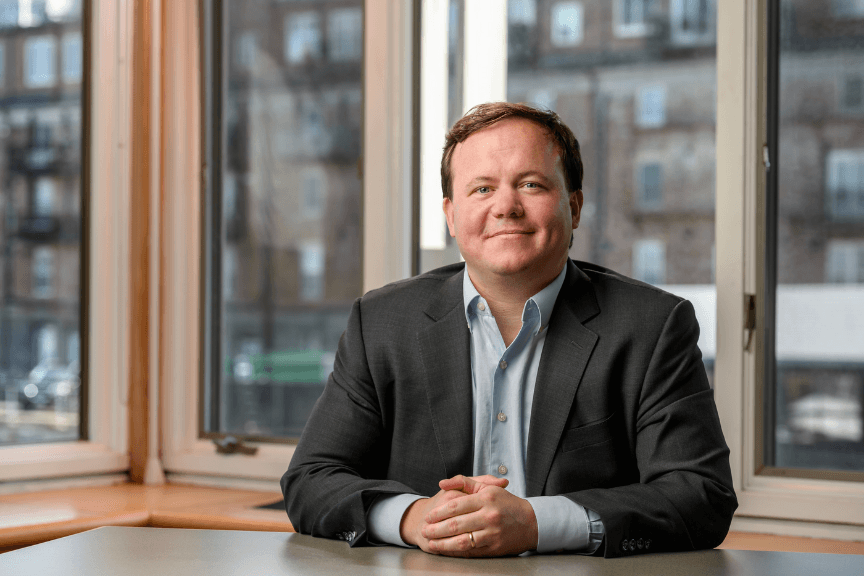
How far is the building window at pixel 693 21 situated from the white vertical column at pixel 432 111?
0.65 m

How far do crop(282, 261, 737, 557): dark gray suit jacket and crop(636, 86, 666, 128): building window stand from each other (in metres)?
0.75

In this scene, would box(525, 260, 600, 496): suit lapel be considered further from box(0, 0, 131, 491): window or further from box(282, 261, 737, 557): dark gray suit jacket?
box(0, 0, 131, 491): window

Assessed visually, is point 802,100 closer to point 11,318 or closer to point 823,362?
point 823,362

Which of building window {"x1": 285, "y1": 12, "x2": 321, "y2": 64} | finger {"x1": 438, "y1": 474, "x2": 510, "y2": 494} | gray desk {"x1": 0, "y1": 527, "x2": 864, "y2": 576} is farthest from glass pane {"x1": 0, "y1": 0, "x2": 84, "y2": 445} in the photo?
finger {"x1": 438, "y1": 474, "x2": 510, "y2": 494}

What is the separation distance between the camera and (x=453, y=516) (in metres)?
1.13

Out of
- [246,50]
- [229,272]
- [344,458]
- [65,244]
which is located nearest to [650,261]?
[344,458]

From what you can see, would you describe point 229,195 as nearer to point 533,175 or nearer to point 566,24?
point 566,24

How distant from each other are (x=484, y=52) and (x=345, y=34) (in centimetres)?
46

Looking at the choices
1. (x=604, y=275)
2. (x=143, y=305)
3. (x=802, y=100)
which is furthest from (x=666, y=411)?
(x=143, y=305)

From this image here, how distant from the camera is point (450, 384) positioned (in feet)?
4.88

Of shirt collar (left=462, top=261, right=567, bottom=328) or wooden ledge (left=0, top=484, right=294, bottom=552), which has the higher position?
shirt collar (left=462, top=261, right=567, bottom=328)

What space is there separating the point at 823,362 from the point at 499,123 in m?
1.07

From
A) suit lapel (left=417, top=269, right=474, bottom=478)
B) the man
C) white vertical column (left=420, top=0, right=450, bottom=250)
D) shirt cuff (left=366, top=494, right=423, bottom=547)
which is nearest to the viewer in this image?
shirt cuff (left=366, top=494, right=423, bottom=547)

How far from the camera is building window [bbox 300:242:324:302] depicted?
8.36ft
